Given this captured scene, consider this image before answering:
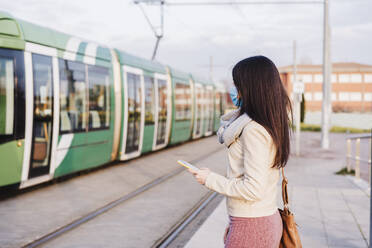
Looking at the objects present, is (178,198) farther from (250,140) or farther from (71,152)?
(250,140)

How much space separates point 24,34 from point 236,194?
7.01 metres

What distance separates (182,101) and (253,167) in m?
17.8

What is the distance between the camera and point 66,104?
987 cm

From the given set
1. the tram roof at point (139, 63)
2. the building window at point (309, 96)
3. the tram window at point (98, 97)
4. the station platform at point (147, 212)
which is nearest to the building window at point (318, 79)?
the building window at point (309, 96)

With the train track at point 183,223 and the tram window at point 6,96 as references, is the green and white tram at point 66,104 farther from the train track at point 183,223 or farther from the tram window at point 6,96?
the train track at point 183,223

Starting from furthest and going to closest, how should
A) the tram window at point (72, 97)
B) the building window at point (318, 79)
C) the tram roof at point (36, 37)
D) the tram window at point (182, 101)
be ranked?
the building window at point (318, 79) < the tram window at point (182, 101) < the tram window at point (72, 97) < the tram roof at point (36, 37)

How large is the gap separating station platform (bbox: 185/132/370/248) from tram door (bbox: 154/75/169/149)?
5.10 m

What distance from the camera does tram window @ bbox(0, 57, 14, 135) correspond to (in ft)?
26.0

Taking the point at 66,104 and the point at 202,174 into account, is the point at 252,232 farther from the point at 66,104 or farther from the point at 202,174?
the point at 66,104

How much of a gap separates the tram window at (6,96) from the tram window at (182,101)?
36.8ft

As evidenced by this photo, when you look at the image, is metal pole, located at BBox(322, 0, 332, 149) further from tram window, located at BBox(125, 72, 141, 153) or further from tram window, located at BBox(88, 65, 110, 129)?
tram window, located at BBox(88, 65, 110, 129)

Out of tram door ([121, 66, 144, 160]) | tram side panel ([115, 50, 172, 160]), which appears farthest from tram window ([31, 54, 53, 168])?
tram door ([121, 66, 144, 160])

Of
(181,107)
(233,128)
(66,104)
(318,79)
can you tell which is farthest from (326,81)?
(318,79)

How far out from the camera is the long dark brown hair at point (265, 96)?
7.98 feet
